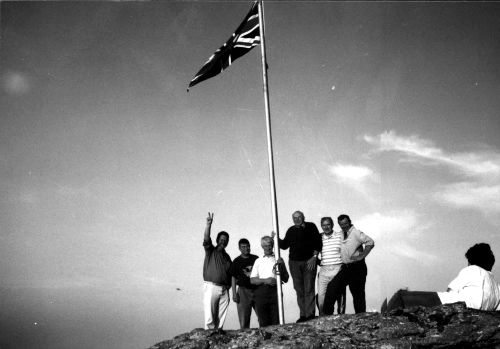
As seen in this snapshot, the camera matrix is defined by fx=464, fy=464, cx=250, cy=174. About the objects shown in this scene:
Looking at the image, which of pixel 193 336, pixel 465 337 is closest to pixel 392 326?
pixel 465 337

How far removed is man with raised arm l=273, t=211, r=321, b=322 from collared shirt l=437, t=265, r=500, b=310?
3.15 m

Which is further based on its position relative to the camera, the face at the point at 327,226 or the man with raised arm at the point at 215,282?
the man with raised arm at the point at 215,282

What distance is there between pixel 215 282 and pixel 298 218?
228cm

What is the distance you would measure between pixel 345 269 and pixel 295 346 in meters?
3.62

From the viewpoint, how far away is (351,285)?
9039 mm

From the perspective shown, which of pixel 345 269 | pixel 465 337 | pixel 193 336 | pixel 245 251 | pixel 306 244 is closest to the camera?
pixel 465 337

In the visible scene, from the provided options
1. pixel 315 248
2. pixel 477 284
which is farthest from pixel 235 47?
pixel 477 284

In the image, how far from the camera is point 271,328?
6.38 metres

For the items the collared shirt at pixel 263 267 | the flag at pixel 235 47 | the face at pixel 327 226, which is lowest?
the collared shirt at pixel 263 267

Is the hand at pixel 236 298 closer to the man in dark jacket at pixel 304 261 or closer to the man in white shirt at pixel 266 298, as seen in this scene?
the man in white shirt at pixel 266 298

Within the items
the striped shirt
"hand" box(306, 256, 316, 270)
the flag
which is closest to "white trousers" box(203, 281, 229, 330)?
"hand" box(306, 256, 316, 270)

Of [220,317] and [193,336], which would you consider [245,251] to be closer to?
[220,317]

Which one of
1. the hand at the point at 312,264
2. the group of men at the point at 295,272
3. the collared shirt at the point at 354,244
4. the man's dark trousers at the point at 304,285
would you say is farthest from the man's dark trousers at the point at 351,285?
the hand at the point at 312,264

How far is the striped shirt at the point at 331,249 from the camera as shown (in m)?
9.49
